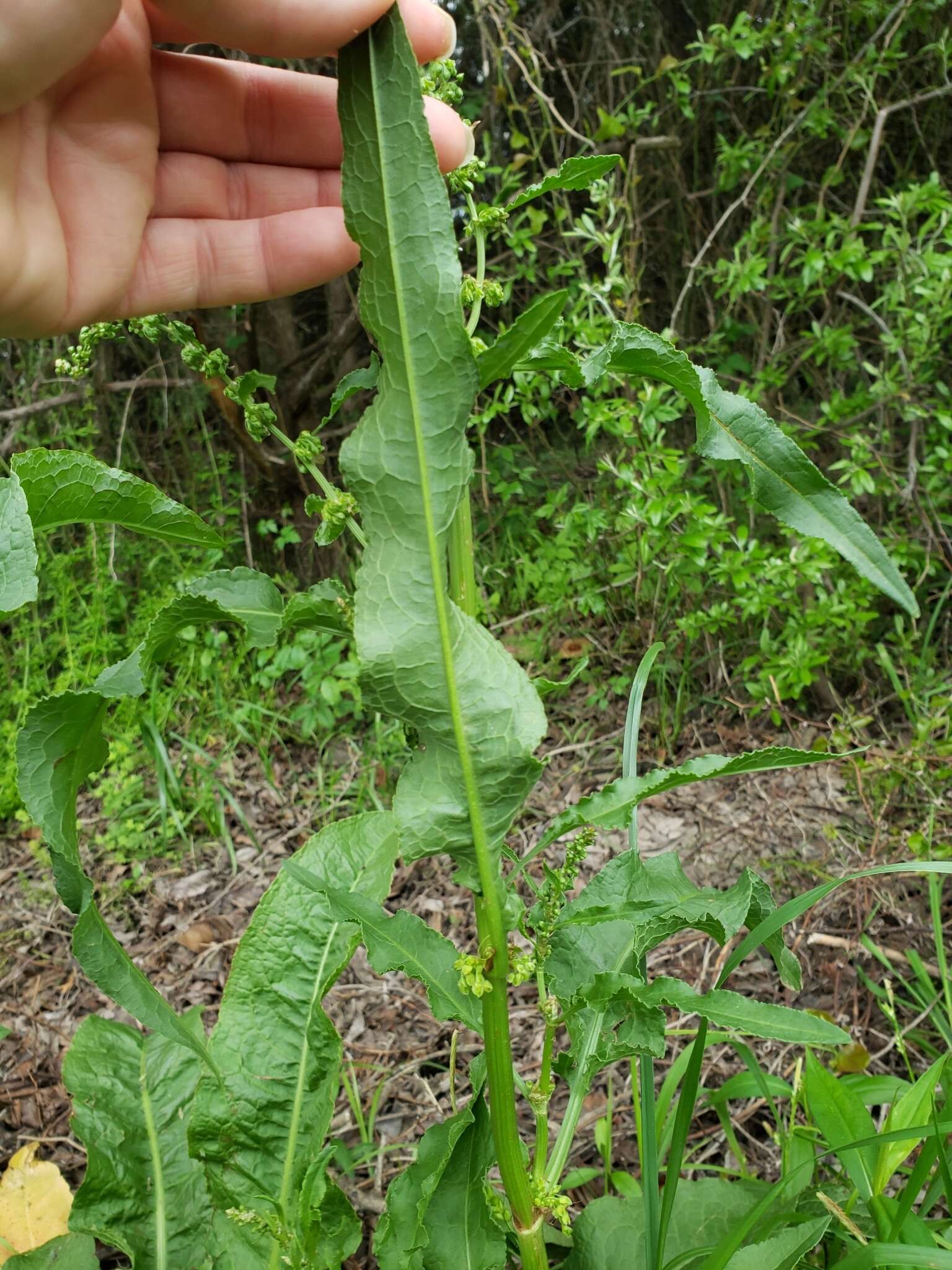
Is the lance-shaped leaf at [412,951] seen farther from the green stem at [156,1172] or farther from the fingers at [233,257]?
the fingers at [233,257]

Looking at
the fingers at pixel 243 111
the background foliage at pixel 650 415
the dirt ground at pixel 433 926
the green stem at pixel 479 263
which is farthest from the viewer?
the background foliage at pixel 650 415

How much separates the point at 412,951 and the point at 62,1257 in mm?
911

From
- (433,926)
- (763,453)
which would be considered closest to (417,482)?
(763,453)

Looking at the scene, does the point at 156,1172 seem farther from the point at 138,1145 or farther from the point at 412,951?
the point at 412,951

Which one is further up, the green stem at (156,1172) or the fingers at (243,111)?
the fingers at (243,111)

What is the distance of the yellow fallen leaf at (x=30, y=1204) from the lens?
4.87 ft

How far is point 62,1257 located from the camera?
4.37 feet

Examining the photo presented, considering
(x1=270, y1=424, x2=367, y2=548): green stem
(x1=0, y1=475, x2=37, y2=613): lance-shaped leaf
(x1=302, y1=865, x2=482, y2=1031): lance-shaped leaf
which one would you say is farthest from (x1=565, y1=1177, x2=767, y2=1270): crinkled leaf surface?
(x1=0, y1=475, x2=37, y2=613): lance-shaped leaf

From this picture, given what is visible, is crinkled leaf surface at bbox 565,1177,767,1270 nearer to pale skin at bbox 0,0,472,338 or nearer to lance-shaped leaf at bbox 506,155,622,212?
lance-shaped leaf at bbox 506,155,622,212

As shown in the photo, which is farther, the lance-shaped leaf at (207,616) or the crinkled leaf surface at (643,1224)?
the crinkled leaf surface at (643,1224)

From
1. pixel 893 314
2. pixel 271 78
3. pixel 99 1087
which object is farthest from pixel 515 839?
pixel 893 314

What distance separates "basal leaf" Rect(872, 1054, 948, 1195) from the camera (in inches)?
44.1

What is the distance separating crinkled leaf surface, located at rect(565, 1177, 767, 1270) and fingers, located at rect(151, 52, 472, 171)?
166 cm

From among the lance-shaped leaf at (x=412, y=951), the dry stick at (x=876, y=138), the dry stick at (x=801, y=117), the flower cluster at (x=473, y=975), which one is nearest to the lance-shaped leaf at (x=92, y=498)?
the lance-shaped leaf at (x=412, y=951)
